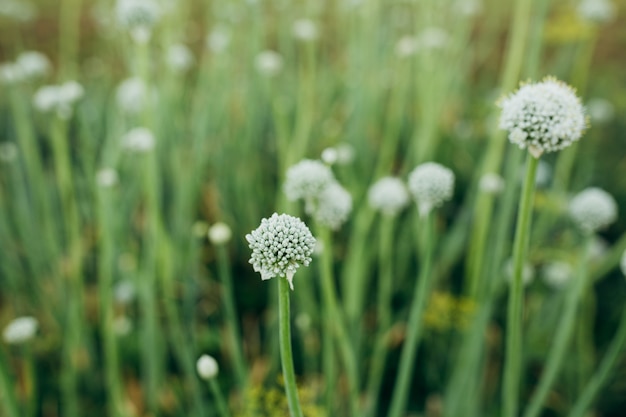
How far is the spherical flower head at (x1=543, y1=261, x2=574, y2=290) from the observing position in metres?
1.58

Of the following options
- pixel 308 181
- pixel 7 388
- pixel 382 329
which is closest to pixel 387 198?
pixel 382 329

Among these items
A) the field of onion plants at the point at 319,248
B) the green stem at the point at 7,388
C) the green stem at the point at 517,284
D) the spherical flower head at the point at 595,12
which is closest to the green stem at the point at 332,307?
the field of onion plants at the point at 319,248

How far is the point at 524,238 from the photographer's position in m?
0.79

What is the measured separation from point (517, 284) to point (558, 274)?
2.85ft

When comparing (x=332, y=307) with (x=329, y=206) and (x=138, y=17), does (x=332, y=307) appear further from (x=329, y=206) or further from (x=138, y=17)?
(x=138, y=17)

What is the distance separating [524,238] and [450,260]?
88 centimetres

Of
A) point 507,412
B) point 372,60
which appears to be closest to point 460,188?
point 372,60

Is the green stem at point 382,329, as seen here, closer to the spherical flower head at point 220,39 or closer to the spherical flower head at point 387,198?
the spherical flower head at point 387,198

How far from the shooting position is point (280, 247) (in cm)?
64

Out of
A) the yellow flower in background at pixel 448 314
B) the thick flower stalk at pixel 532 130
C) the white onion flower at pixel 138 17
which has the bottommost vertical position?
the yellow flower in background at pixel 448 314

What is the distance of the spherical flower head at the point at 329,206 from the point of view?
102 cm

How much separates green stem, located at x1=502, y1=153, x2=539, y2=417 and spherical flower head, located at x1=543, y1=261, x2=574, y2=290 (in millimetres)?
666

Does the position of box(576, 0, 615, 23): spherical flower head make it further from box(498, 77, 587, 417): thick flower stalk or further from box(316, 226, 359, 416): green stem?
box(316, 226, 359, 416): green stem

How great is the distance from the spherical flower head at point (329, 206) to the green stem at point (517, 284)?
32 centimetres
